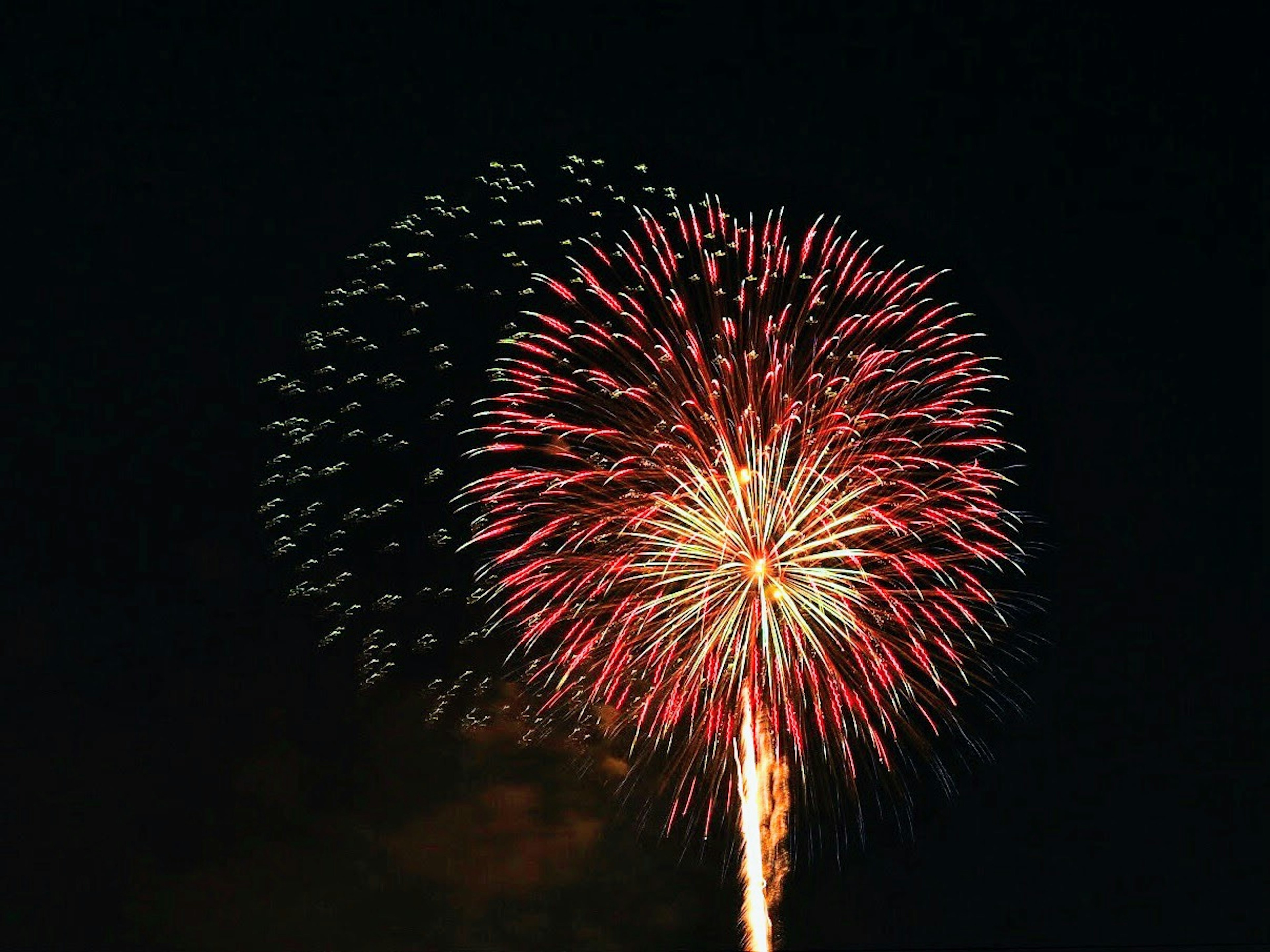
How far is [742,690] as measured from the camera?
24312mm

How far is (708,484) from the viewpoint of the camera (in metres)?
23.9

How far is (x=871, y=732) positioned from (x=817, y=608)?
2020mm

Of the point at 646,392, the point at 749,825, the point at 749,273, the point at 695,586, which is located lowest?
the point at 749,825

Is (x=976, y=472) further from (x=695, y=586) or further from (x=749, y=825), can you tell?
(x=749, y=825)

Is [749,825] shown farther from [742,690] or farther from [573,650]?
[573,650]

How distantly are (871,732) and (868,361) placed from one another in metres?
5.39

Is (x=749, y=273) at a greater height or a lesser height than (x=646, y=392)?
greater

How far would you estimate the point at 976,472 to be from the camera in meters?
24.2

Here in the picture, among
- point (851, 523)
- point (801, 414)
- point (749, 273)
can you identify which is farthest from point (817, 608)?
point (749, 273)

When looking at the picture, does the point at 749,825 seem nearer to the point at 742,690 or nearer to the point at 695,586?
the point at 742,690

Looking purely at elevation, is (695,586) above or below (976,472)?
below

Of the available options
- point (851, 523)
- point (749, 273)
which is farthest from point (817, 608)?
point (749, 273)

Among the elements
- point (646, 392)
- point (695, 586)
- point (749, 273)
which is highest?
point (749, 273)

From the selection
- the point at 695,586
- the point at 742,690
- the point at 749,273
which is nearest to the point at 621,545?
the point at 695,586
